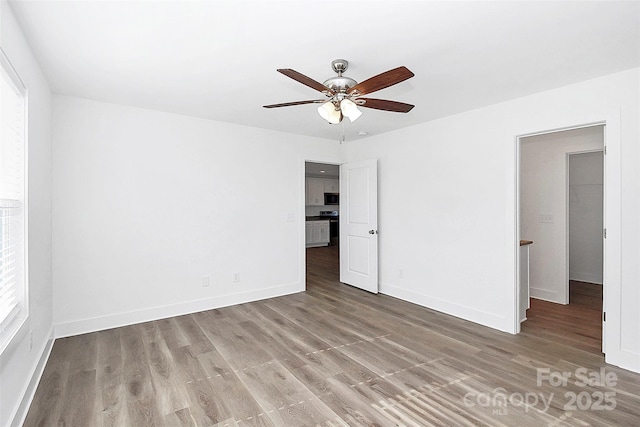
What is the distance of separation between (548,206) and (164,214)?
5181 millimetres

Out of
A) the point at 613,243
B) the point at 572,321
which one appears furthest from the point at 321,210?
the point at 613,243

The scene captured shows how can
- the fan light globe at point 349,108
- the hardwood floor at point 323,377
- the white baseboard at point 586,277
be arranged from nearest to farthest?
1. the hardwood floor at point 323,377
2. the fan light globe at point 349,108
3. the white baseboard at point 586,277

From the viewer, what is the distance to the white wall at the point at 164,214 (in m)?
3.32

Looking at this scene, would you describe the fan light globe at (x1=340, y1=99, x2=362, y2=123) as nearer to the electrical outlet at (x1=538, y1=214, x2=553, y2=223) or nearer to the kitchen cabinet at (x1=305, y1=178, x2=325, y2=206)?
the electrical outlet at (x1=538, y1=214, x2=553, y2=223)

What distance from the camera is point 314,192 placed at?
1030 centimetres

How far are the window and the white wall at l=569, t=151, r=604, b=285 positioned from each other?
7.29 metres

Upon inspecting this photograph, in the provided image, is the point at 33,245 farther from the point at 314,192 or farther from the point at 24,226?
the point at 314,192

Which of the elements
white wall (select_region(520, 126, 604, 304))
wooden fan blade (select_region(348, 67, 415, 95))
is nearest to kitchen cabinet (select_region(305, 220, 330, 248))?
white wall (select_region(520, 126, 604, 304))

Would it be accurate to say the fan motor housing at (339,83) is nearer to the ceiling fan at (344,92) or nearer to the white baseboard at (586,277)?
the ceiling fan at (344,92)

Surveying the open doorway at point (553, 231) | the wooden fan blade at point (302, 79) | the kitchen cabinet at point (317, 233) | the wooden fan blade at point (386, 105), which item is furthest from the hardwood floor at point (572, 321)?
the kitchen cabinet at point (317, 233)

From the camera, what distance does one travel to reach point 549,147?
4.45 meters

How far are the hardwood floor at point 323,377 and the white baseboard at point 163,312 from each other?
0.39 ft

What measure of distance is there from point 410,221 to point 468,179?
101cm

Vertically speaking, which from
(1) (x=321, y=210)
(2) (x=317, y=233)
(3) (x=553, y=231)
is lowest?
(2) (x=317, y=233)
